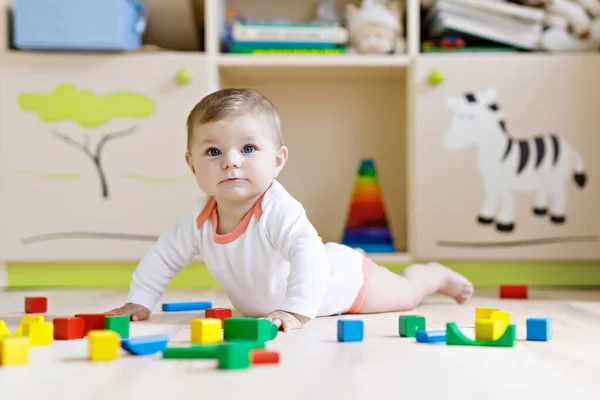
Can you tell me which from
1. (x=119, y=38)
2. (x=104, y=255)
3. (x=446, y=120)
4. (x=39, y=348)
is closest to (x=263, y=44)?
(x=119, y=38)

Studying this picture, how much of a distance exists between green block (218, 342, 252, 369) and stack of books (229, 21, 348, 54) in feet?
4.58

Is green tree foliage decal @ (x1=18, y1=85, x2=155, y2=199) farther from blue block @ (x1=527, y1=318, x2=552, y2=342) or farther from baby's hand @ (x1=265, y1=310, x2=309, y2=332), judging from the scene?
blue block @ (x1=527, y1=318, x2=552, y2=342)

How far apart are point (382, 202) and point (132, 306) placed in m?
1.11

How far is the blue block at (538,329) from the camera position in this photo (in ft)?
3.46

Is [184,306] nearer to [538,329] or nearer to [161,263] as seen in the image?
[161,263]

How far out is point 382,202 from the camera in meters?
2.26

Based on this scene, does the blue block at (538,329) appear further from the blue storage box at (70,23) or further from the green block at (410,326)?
the blue storage box at (70,23)

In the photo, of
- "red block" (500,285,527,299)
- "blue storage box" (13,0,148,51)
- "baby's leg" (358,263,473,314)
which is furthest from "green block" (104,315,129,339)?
"blue storage box" (13,0,148,51)

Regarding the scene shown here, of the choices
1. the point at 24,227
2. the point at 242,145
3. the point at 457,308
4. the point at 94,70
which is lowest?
the point at 457,308

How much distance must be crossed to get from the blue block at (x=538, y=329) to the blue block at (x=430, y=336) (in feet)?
0.40

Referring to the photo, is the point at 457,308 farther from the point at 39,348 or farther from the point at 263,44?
the point at 263,44

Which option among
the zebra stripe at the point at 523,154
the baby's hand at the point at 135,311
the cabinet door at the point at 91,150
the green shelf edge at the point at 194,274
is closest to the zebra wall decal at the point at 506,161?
the zebra stripe at the point at 523,154

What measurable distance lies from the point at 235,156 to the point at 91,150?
956mm

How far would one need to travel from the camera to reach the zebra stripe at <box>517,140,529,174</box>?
2031mm
